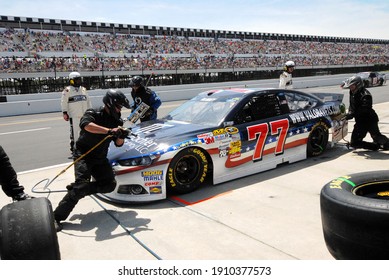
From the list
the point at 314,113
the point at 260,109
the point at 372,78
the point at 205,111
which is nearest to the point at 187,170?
the point at 205,111

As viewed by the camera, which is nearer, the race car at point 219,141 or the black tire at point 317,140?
the race car at point 219,141

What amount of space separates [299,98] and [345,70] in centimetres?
4101

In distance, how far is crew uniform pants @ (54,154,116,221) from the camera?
3.82 m

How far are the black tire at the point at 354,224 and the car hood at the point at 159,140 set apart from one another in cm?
204

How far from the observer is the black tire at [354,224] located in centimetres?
238

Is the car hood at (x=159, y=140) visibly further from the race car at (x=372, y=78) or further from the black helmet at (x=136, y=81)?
the race car at (x=372, y=78)

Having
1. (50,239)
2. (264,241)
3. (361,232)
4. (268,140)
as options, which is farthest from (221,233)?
(268,140)

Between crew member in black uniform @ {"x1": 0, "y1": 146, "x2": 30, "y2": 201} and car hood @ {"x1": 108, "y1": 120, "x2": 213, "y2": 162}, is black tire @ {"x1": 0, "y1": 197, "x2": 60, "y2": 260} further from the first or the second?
car hood @ {"x1": 108, "y1": 120, "x2": 213, "y2": 162}

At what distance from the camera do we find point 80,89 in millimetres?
7246

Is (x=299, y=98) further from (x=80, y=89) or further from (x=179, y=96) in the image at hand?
(x=179, y=96)

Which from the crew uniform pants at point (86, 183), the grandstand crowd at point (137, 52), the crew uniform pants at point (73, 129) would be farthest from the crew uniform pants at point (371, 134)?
the grandstand crowd at point (137, 52)

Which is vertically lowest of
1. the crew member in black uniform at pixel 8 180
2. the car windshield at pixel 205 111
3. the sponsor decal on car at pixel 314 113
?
the crew member in black uniform at pixel 8 180

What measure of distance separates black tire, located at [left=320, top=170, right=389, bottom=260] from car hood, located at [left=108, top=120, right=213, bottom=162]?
2038 millimetres

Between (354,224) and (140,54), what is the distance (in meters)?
43.8
